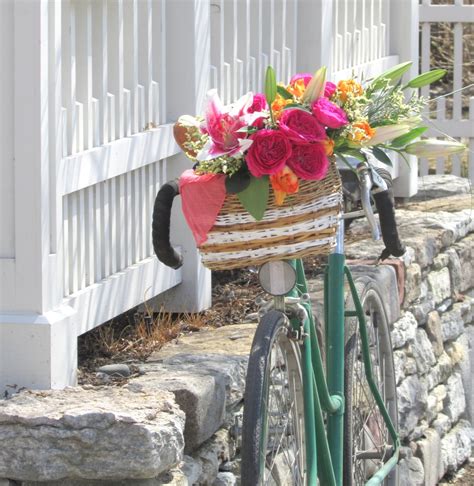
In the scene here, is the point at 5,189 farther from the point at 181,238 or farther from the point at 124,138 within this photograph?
the point at 181,238

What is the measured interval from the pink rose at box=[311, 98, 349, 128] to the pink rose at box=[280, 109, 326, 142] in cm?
3

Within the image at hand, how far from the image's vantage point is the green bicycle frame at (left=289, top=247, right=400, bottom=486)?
11.0ft

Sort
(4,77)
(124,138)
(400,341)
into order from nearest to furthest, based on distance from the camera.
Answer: (4,77)
(124,138)
(400,341)

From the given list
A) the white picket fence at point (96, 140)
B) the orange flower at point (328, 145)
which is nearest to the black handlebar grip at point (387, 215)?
the orange flower at point (328, 145)

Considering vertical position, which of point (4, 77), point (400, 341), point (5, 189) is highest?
point (4, 77)

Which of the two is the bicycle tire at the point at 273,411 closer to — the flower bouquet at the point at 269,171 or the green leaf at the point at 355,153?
the flower bouquet at the point at 269,171

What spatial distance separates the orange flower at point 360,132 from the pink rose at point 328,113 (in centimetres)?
7

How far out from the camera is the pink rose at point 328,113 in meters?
3.14

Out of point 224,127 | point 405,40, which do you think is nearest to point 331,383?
point 224,127

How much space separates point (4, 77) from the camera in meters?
3.39

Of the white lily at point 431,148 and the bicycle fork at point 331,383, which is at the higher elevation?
the white lily at point 431,148

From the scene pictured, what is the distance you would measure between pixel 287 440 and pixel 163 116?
5.26 ft

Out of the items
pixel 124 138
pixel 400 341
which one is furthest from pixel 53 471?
pixel 400 341

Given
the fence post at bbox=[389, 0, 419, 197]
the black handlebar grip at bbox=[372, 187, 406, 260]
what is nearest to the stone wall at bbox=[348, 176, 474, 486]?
the fence post at bbox=[389, 0, 419, 197]
